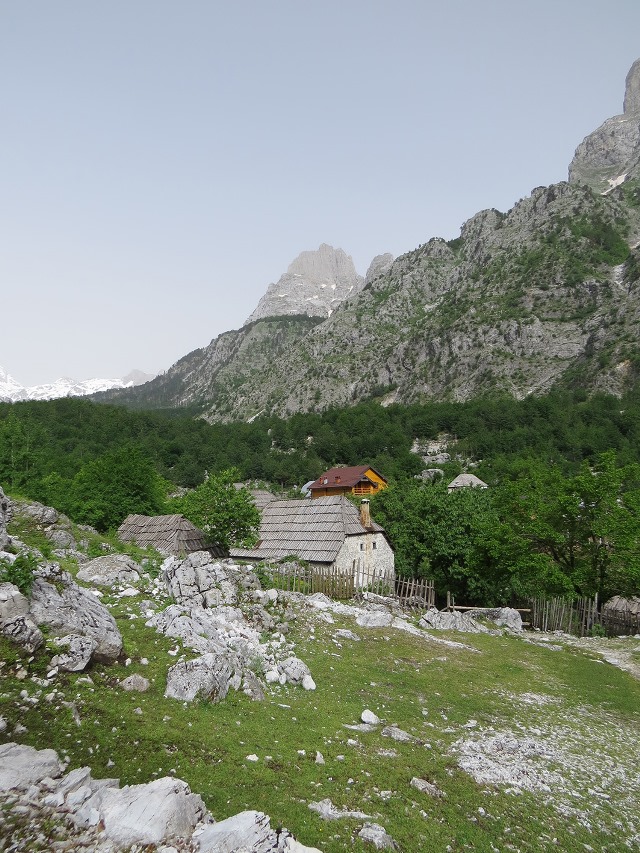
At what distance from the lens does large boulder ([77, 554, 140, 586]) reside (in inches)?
647

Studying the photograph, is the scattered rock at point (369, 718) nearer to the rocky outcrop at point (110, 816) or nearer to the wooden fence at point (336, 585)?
the rocky outcrop at point (110, 816)

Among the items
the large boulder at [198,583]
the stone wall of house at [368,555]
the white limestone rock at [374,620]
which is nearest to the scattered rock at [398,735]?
the large boulder at [198,583]

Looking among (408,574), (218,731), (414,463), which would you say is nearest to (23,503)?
(218,731)

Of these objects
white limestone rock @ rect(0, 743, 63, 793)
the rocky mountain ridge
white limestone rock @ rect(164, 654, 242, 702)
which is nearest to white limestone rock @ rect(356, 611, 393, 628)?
white limestone rock @ rect(164, 654, 242, 702)

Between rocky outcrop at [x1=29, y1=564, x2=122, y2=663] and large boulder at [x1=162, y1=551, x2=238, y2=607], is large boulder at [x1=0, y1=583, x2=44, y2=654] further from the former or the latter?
large boulder at [x1=162, y1=551, x2=238, y2=607]

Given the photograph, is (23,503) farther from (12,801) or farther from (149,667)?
(12,801)

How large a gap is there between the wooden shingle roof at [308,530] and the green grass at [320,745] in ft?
64.3

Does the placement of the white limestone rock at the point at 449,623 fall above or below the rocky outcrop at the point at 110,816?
below

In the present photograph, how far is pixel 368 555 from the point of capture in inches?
1401

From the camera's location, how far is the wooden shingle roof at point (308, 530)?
33406mm

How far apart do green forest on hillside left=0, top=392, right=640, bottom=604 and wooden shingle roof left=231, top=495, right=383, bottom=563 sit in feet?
16.5

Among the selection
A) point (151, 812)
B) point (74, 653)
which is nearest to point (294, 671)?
point (74, 653)

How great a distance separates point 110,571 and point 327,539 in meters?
18.3

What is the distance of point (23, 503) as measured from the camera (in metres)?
→ 23.4
